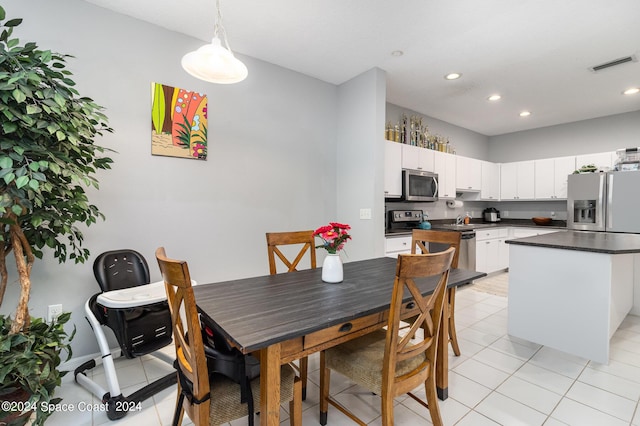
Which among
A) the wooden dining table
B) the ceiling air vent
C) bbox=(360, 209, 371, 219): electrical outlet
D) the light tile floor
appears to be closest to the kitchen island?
the light tile floor

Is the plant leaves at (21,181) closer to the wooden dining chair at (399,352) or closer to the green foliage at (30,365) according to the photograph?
the green foliage at (30,365)

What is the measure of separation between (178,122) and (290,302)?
2070 millimetres

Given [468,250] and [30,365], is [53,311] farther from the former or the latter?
[468,250]

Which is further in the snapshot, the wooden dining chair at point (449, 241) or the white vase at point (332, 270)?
the wooden dining chair at point (449, 241)

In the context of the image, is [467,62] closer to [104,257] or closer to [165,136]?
Result: [165,136]

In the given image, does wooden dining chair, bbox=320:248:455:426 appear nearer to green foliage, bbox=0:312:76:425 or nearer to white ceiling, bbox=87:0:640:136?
green foliage, bbox=0:312:76:425

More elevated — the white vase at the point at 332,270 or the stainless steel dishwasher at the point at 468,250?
the white vase at the point at 332,270

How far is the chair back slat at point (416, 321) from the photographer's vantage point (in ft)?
4.10

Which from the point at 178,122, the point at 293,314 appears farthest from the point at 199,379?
the point at 178,122

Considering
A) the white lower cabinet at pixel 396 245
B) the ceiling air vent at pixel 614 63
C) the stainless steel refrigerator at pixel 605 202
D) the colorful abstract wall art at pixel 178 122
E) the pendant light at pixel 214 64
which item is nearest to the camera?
the pendant light at pixel 214 64

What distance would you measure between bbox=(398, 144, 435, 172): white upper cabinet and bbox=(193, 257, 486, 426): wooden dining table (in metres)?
2.34

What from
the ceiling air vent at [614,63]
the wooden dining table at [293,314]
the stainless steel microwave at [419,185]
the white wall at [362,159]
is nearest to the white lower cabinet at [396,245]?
the white wall at [362,159]

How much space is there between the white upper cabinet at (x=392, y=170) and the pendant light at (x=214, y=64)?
237cm

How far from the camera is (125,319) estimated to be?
74.7 inches
